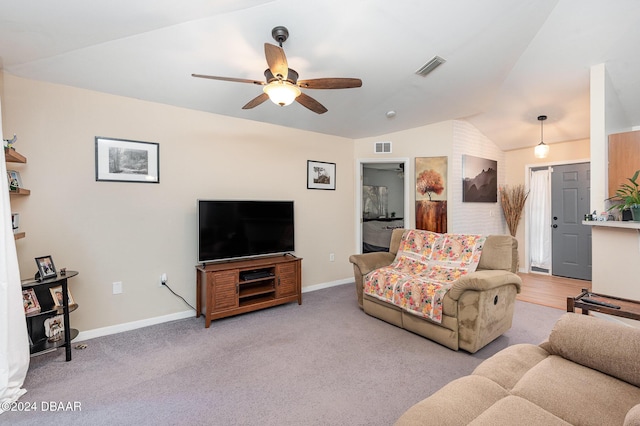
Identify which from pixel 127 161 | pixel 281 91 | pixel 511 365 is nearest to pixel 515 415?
pixel 511 365

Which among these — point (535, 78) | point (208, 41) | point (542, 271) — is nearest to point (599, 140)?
point (535, 78)

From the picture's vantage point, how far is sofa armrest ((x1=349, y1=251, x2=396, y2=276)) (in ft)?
11.3

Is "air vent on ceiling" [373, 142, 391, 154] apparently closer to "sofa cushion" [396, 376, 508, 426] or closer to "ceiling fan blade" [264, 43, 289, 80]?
"ceiling fan blade" [264, 43, 289, 80]

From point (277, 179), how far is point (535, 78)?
11.3ft

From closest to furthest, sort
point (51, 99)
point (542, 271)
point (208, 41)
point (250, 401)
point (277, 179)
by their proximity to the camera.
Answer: point (250, 401), point (208, 41), point (51, 99), point (277, 179), point (542, 271)

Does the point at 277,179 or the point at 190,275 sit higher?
the point at 277,179

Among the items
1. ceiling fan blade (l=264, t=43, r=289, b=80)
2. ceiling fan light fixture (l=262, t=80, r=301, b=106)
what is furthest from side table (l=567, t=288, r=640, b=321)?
ceiling fan blade (l=264, t=43, r=289, b=80)

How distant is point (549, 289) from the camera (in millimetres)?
4363

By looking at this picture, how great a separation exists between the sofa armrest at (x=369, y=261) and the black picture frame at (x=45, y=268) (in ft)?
9.18

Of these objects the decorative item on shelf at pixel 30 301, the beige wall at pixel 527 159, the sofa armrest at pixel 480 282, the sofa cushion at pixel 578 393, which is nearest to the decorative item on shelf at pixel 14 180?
the decorative item on shelf at pixel 30 301

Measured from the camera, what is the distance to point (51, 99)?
268cm

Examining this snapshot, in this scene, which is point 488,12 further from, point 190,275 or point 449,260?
point 190,275

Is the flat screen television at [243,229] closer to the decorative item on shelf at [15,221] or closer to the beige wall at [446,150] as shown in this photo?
the decorative item on shelf at [15,221]

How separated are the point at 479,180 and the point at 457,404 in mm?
4797
